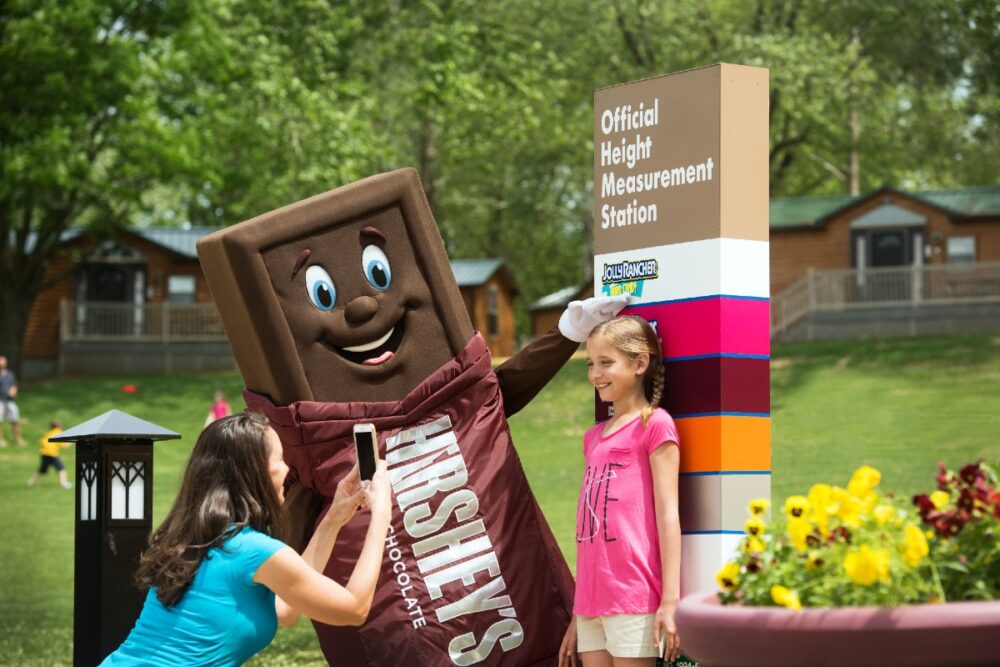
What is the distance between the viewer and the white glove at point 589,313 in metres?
4.81

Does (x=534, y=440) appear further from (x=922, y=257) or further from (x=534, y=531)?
(x=534, y=531)

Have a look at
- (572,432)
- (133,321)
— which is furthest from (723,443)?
(133,321)

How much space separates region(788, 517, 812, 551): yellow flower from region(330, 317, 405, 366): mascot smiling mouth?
252 cm

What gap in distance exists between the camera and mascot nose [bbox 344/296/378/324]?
16.9 feet

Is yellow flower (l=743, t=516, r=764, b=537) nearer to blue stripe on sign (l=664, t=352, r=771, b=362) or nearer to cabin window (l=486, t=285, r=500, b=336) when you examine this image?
blue stripe on sign (l=664, t=352, r=771, b=362)

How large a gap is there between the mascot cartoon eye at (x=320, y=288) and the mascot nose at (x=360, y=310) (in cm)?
7

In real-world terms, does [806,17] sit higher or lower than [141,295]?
higher

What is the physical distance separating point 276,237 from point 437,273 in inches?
24.1

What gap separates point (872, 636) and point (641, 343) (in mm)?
2038

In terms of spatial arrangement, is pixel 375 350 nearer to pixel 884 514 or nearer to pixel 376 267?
pixel 376 267

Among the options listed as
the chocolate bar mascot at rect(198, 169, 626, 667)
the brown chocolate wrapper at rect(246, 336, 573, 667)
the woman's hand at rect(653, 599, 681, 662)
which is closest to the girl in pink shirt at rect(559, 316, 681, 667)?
the woman's hand at rect(653, 599, 681, 662)

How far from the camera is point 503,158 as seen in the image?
3953cm

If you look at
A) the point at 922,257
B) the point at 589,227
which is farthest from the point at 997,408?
the point at 589,227

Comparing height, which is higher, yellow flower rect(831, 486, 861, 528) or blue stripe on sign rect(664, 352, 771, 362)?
blue stripe on sign rect(664, 352, 771, 362)
